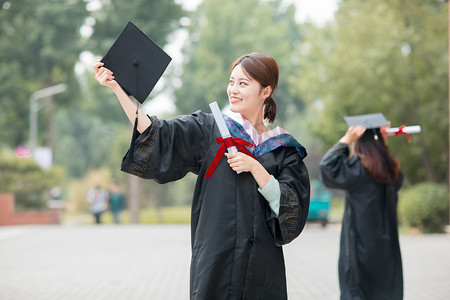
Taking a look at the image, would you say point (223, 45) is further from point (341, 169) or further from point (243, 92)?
point (243, 92)

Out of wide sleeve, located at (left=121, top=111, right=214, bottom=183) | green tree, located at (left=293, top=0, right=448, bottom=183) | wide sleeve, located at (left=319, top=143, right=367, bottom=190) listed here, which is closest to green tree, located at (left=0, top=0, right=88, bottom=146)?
green tree, located at (left=293, top=0, right=448, bottom=183)

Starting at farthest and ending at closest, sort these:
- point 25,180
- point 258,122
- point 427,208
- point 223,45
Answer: point 223,45
point 25,180
point 427,208
point 258,122

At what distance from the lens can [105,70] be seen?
3.17 metres

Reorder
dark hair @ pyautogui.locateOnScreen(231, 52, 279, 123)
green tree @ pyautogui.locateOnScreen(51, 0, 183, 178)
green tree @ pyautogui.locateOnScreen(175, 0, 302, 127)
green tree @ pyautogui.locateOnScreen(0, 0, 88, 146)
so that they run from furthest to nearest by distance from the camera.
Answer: green tree @ pyautogui.locateOnScreen(175, 0, 302, 127) → green tree @ pyautogui.locateOnScreen(51, 0, 183, 178) → green tree @ pyautogui.locateOnScreen(0, 0, 88, 146) → dark hair @ pyautogui.locateOnScreen(231, 52, 279, 123)

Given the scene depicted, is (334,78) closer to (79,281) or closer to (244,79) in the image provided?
(79,281)

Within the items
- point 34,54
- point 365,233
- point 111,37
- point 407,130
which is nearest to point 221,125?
point 407,130

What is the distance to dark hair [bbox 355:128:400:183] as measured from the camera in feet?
19.8

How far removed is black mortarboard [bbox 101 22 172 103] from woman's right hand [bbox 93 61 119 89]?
38 mm

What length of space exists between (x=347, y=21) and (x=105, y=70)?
19487 mm

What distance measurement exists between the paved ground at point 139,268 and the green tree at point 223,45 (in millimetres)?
20648

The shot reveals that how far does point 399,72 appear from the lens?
19859mm

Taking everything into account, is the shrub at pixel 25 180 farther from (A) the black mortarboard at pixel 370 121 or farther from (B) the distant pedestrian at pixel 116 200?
(A) the black mortarboard at pixel 370 121

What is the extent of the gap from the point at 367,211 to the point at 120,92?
3519 millimetres

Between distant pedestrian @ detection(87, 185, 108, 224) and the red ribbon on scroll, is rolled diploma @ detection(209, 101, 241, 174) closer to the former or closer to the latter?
the red ribbon on scroll
